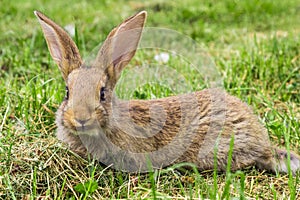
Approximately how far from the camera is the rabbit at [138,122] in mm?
3566

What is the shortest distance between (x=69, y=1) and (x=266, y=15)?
327 cm

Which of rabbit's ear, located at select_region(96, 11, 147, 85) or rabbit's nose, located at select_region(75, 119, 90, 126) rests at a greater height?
A: rabbit's ear, located at select_region(96, 11, 147, 85)

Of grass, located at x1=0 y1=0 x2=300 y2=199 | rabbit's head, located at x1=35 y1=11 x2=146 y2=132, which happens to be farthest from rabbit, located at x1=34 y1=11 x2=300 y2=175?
grass, located at x1=0 y1=0 x2=300 y2=199

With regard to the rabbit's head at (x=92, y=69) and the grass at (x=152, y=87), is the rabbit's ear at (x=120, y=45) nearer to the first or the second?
the rabbit's head at (x=92, y=69)

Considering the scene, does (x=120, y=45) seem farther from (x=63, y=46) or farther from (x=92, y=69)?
(x=63, y=46)

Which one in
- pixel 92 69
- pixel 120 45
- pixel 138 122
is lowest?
pixel 138 122

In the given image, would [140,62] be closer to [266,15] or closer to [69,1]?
[266,15]

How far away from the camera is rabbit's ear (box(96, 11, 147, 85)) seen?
3686 mm

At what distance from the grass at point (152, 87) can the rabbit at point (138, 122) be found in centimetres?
10

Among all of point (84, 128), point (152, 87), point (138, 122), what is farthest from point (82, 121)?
point (152, 87)

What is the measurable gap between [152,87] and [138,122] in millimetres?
1129

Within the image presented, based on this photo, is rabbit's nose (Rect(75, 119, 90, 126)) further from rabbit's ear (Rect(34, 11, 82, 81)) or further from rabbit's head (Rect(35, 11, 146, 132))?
rabbit's ear (Rect(34, 11, 82, 81))

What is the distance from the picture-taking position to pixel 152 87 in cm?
495

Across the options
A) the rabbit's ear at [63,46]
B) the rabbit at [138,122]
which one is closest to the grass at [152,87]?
the rabbit at [138,122]
